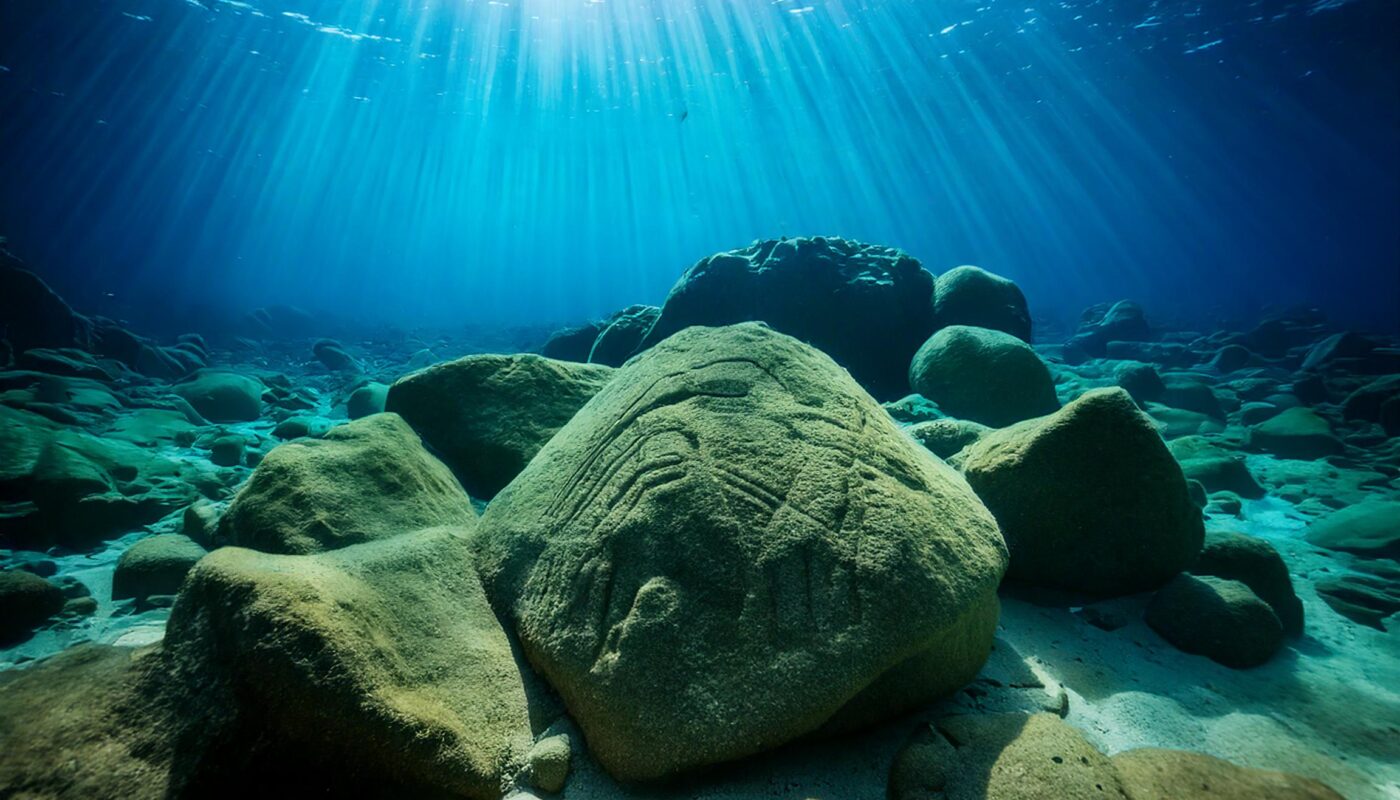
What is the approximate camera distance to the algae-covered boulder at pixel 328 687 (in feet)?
6.03

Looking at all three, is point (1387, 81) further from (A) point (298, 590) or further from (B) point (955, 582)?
(A) point (298, 590)

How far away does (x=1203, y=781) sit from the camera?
1.85 metres

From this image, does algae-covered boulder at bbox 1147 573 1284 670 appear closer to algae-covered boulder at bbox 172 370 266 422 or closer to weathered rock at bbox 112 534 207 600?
weathered rock at bbox 112 534 207 600

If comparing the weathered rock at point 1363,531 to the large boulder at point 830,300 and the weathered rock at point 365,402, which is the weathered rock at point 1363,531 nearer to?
the large boulder at point 830,300

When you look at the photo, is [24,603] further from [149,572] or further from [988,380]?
[988,380]

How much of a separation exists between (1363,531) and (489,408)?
8.71 meters

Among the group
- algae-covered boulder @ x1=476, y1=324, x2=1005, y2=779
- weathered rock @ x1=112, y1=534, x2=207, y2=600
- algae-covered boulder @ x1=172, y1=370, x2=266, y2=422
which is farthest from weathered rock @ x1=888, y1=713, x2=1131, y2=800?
algae-covered boulder @ x1=172, y1=370, x2=266, y2=422

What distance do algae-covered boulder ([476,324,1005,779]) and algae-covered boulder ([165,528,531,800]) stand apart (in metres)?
0.36

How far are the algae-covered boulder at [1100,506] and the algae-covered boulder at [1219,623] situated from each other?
25cm

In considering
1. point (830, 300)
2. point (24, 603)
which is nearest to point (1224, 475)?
point (830, 300)

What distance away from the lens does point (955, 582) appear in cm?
232

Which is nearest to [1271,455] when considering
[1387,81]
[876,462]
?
[876,462]

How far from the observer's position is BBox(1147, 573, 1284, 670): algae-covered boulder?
3.06 metres

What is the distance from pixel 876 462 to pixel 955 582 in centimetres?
73
